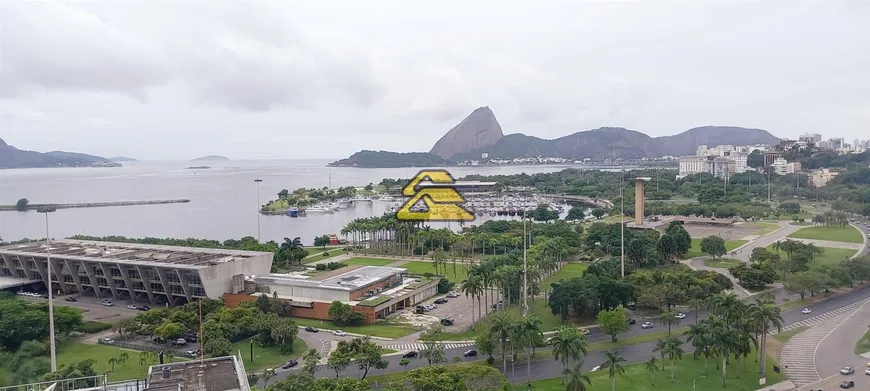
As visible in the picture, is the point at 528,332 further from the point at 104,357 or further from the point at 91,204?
the point at 91,204

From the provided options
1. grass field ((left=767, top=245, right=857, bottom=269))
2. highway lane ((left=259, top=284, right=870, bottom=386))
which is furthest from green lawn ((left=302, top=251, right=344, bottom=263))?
grass field ((left=767, top=245, right=857, bottom=269))

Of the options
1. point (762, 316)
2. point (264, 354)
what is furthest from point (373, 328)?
point (762, 316)

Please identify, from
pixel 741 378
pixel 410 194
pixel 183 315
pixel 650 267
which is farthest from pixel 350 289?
pixel 410 194

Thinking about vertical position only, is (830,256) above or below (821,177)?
below

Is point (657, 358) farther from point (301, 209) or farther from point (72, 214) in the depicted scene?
point (72, 214)

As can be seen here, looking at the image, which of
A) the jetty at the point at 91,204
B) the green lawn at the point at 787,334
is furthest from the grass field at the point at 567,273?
the jetty at the point at 91,204

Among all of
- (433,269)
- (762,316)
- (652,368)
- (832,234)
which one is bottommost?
(433,269)

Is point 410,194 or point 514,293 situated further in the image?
point 410,194
